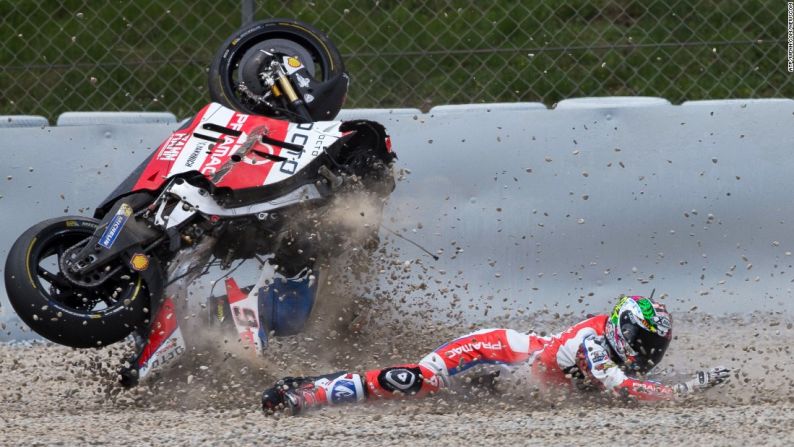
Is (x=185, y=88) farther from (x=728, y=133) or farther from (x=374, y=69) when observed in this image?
(x=728, y=133)

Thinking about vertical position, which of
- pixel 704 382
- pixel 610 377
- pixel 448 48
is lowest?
pixel 610 377

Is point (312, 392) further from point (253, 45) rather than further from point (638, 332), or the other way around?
point (253, 45)

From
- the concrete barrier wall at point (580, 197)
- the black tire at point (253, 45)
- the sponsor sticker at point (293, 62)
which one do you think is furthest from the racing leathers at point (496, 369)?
the sponsor sticker at point (293, 62)

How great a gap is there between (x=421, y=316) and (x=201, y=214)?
4.35 feet

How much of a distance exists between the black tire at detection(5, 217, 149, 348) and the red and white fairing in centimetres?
42

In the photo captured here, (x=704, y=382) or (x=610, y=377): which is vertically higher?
(x=704, y=382)

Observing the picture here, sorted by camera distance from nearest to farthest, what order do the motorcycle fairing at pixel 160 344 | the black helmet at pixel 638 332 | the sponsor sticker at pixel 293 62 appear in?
the black helmet at pixel 638 332
the motorcycle fairing at pixel 160 344
the sponsor sticker at pixel 293 62

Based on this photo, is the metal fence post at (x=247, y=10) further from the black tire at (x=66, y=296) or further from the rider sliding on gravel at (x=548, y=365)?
the rider sliding on gravel at (x=548, y=365)

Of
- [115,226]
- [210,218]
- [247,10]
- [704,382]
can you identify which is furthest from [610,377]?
[247,10]

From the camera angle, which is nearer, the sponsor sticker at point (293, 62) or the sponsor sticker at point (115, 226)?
the sponsor sticker at point (115, 226)

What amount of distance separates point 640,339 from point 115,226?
7.42ft

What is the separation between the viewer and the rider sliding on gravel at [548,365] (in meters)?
5.51

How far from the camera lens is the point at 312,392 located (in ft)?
18.1

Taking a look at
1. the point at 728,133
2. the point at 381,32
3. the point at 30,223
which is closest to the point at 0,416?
the point at 30,223
